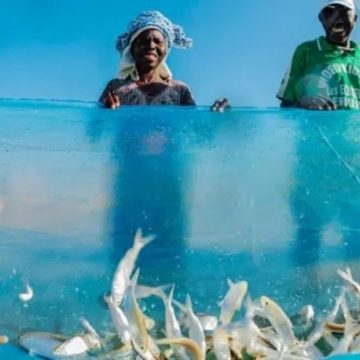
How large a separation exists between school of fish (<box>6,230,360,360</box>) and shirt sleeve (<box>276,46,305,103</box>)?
3.61 ft

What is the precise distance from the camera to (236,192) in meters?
3.32

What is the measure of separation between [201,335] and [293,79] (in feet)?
4.70

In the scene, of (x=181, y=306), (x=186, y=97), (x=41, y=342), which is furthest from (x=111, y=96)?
(x=41, y=342)

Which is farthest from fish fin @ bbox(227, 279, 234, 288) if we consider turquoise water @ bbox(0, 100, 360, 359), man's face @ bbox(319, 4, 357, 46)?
man's face @ bbox(319, 4, 357, 46)

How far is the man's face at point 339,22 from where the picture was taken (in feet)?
12.3

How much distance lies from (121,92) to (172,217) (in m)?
0.70

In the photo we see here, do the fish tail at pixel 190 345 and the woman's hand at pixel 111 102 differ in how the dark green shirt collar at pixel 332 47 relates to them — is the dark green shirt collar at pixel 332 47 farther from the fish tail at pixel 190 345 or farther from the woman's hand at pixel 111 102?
the fish tail at pixel 190 345

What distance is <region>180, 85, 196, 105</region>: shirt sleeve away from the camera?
12.4ft

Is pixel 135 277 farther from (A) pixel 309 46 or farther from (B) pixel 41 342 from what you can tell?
(A) pixel 309 46

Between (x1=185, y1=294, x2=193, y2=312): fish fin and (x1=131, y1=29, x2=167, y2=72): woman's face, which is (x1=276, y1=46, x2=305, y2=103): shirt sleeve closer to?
(x1=131, y1=29, x2=167, y2=72): woman's face

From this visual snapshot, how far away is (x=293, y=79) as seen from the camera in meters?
3.77

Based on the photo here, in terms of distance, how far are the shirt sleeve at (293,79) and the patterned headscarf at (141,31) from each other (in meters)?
0.41

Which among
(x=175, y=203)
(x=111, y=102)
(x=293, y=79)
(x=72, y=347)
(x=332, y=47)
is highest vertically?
(x=332, y=47)

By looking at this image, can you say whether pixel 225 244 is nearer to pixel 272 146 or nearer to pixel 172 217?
pixel 172 217
